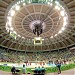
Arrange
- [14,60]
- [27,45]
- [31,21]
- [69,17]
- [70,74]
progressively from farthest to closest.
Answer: [27,45] < [14,60] < [31,21] < [69,17] < [70,74]

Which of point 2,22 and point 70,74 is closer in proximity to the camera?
point 70,74

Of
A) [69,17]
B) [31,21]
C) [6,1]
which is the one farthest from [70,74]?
[6,1]

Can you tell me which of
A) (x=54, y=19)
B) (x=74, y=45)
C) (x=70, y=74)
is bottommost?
(x=70, y=74)

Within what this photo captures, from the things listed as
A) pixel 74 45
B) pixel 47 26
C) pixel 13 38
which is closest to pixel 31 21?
pixel 47 26

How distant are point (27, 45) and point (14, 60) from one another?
15.0 ft

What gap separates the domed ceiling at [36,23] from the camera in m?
30.6

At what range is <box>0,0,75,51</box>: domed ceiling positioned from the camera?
3061 cm

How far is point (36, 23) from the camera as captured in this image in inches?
1371

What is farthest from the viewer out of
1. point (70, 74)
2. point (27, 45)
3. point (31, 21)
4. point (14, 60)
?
point (27, 45)

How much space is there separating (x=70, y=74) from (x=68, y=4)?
1038cm

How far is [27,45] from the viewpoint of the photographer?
1596 inches

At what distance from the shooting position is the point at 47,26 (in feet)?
118

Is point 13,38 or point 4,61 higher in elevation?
point 13,38

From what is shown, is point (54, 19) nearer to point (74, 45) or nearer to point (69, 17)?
point (69, 17)
